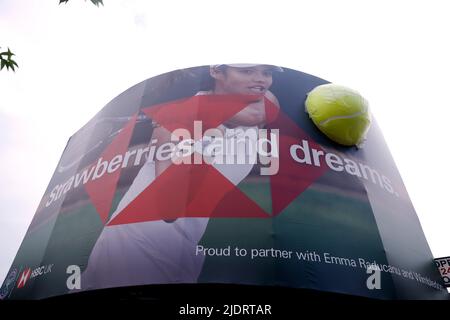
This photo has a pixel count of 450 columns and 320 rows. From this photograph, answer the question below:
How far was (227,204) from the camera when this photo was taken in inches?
346

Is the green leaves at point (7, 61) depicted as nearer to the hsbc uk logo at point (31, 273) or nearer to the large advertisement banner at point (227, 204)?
the large advertisement banner at point (227, 204)

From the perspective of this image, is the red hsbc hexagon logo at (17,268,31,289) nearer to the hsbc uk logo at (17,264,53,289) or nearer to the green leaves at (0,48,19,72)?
the hsbc uk logo at (17,264,53,289)

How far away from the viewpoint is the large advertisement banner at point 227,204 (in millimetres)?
8203

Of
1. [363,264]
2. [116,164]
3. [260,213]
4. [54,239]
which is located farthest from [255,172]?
[54,239]

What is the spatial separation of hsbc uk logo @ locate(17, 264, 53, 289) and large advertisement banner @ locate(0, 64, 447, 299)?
0.05 meters

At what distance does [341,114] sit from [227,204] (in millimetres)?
3830

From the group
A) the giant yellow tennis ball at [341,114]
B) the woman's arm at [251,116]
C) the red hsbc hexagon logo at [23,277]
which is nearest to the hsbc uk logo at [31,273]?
the red hsbc hexagon logo at [23,277]

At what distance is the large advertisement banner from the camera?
820cm

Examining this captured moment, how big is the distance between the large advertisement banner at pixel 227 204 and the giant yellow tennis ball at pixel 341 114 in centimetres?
23

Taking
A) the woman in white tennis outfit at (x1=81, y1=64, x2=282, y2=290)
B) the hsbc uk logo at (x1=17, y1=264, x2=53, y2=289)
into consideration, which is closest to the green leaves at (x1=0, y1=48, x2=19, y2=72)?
the woman in white tennis outfit at (x1=81, y1=64, x2=282, y2=290)

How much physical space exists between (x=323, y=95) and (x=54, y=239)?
25.3 ft

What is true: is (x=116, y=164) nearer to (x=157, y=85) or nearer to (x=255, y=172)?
(x=157, y=85)

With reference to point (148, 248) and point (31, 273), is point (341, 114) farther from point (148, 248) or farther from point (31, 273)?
point (31, 273)

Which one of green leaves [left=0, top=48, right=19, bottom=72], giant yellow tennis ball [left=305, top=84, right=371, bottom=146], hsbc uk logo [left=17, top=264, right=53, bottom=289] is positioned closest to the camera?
green leaves [left=0, top=48, right=19, bottom=72]
